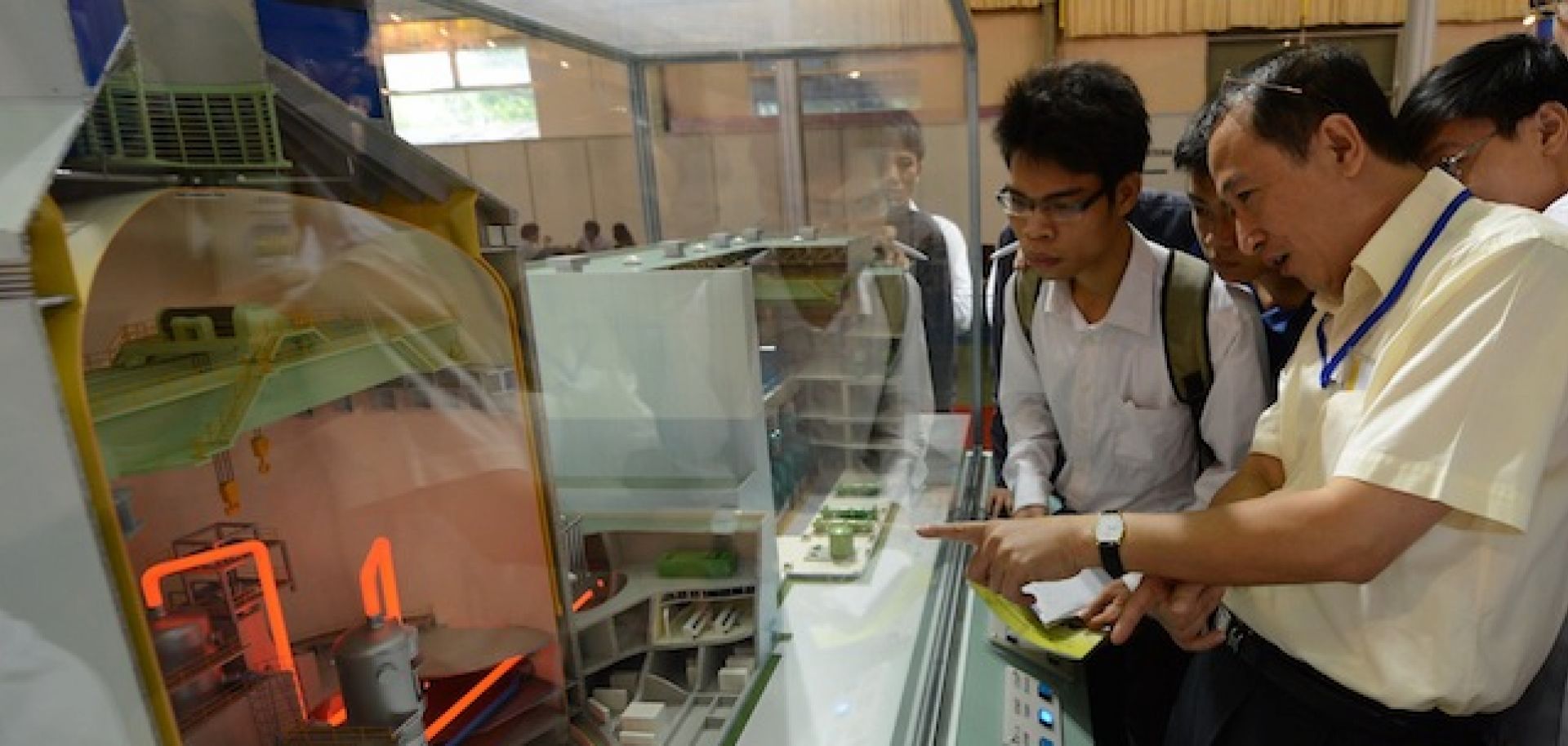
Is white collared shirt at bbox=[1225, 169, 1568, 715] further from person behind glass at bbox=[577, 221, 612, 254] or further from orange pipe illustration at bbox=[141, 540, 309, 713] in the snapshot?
orange pipe illustration at bbox=[141, 540, 309, 713]

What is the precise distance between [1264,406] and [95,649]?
54.8 inches

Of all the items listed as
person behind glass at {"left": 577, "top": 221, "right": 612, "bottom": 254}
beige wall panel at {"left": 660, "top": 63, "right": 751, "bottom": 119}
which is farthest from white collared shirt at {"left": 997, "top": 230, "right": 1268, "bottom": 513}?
person behind glass at {"left": 577, "top": 221, "right": 612, "bottom": 254}

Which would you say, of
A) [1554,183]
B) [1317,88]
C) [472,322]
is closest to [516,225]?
[472,322]

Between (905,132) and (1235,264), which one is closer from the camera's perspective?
(1235,264)

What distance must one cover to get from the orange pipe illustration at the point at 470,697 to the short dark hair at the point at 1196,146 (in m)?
1.05

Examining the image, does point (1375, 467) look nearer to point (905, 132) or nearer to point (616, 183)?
point (616, 183)

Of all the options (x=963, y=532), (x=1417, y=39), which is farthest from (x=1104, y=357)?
(x=1417, y=39)

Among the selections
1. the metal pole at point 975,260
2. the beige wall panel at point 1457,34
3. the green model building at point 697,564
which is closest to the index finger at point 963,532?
the green model building at point 697,564

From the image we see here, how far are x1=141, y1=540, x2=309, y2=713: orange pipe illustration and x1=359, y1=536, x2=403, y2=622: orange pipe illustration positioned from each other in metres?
0.06

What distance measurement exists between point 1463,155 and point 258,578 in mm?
1641

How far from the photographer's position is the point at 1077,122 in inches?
49.1

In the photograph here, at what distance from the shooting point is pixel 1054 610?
134 centimetres

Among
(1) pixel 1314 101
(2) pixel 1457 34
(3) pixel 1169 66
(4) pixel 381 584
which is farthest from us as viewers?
(3) pixel 1169 66

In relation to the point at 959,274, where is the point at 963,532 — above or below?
below
